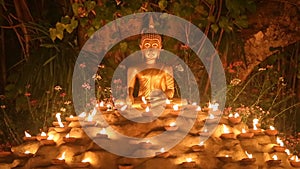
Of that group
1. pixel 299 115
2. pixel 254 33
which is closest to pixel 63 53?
pixel 254 33

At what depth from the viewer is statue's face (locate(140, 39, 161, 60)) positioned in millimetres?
5508

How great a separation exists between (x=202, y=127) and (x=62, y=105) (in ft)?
8.24

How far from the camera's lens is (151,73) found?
18.3ft

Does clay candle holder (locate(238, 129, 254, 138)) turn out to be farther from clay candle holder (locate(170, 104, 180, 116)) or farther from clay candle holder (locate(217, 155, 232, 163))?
clay candle holder (locate(170, 104, 180, 116))

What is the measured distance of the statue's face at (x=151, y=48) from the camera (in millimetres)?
5508

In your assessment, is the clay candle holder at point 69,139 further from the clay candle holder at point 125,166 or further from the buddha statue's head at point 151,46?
the buddha statue's head at point 151,46

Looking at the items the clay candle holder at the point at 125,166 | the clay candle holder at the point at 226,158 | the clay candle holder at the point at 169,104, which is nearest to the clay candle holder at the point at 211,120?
the clay candle holder at the point at 169,104

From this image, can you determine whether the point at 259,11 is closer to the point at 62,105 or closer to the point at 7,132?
the point at 62,105

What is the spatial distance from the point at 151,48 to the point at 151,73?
272mm

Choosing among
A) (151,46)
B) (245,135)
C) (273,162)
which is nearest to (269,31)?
(151,46)

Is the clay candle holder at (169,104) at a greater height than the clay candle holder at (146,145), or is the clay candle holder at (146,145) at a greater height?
the clay candle holder at (169,104)

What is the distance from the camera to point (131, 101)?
17.8 ft

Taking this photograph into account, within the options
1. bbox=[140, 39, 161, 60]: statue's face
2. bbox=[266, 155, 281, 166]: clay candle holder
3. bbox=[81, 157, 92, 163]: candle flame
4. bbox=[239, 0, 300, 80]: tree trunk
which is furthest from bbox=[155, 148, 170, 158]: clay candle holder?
bbox=[239, 0, 300, 80]: tree trunk

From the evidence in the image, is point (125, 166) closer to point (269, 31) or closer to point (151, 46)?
point (151, 46)
